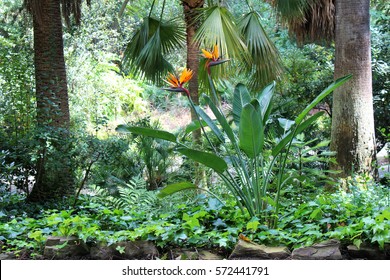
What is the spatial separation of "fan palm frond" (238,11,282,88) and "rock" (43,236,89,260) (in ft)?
15.9

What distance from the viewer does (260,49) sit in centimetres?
740

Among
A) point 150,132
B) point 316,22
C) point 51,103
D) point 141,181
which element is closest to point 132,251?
point 150,132

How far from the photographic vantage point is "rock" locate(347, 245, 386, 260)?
296cm

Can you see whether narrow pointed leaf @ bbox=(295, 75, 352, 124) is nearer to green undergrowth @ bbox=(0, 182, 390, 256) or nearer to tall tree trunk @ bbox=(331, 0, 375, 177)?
green undergrowth @ bbox=(0, 182, 390, 256)

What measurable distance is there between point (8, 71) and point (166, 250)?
443 centimetres

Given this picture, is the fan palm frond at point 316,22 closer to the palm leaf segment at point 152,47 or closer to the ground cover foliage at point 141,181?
the ground cover foliage at point 141,181

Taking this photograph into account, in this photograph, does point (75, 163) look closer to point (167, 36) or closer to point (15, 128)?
point (15, 128)

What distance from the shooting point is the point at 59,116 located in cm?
657

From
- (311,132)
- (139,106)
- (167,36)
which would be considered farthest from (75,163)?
(139,106)

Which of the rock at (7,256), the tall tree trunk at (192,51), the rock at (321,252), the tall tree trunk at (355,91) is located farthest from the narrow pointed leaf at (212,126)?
the tall tree trunk at (192,51)

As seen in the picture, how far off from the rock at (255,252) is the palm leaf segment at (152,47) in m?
5.01

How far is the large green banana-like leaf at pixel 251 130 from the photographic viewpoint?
10.5 ft

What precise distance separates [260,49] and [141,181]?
333cm

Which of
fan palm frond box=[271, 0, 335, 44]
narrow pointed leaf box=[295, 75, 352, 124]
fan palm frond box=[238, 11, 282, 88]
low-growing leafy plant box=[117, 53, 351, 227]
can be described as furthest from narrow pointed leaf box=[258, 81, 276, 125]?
fan palm frond box=[271, 0, 335, 44]
